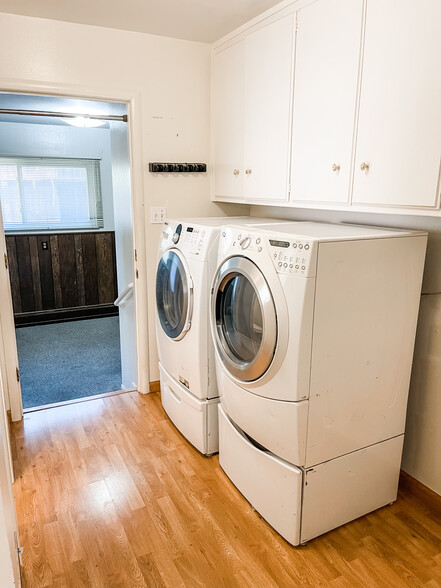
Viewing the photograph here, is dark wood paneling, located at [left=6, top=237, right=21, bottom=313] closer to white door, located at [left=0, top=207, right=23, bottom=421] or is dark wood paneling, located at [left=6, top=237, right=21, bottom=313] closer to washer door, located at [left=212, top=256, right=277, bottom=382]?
white door, located at [left=0, top=207, right=23, bottom=421]

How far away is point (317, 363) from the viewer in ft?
5.17

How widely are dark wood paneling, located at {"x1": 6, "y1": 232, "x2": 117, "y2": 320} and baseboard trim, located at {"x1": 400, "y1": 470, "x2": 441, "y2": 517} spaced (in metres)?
4.62

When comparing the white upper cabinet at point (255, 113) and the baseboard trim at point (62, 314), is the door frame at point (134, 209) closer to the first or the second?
the white upper cabinet at point (255, 113)

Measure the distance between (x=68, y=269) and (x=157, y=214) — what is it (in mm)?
3186

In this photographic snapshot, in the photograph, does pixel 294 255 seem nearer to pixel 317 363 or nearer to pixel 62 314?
pixel 317 363

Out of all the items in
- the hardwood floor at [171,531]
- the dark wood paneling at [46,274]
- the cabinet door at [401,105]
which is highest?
the cabinet door at [401,105]

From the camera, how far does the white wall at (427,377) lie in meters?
1.85

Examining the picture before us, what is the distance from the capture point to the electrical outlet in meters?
2.81

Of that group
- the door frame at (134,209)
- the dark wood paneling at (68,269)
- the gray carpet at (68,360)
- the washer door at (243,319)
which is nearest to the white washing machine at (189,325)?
the washer door at (243,319)

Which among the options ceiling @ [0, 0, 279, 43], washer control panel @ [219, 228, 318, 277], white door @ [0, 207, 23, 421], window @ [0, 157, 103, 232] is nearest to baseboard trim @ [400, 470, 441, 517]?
washer control panel @ [219, 228, 318, 277]

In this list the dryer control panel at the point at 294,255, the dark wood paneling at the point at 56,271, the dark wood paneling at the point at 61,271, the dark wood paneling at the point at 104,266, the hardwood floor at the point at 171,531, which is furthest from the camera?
the dark wood paneling at the point at 104,266

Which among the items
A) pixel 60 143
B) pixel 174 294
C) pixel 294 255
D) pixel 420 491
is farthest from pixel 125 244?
pixel 60 143

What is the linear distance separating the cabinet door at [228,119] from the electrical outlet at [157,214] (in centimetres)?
41

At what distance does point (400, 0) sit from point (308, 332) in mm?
1244
